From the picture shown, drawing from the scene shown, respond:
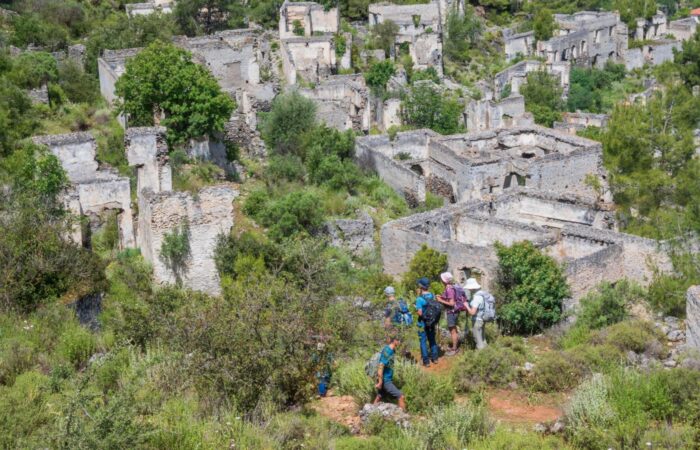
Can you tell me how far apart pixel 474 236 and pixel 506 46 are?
31203 mm

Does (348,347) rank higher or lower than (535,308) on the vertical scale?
higher

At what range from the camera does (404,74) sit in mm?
37062

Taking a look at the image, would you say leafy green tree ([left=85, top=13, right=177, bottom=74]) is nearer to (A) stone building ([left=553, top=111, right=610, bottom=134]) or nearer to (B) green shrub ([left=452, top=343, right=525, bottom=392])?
(A) stone building ([left=553, top=111, right=610, bottom=134])

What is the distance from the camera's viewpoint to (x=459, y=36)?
45.4 metres

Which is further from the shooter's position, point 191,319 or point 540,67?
point 540,67

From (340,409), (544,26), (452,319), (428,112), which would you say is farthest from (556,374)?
(544,26)

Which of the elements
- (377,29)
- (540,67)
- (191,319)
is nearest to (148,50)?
(191,319)

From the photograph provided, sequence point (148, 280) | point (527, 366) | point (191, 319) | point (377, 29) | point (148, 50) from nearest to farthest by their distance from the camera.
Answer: point (191, 319)
point (527, 366)
point (148, 280)
point (148, 50)
point (377, 29)

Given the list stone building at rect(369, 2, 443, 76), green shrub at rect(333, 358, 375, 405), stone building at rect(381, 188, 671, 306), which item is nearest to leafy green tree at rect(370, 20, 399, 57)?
stone building at rect(369, 2, 443, 76)

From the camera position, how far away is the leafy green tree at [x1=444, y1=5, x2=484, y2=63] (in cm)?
4441

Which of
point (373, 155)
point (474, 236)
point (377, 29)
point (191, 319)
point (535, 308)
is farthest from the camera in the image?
point (377, 29)

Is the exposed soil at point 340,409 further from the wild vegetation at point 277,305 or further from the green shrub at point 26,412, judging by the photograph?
the green shrub at point 26,412

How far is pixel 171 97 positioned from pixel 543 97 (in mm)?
20378

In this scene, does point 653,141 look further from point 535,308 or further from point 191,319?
point 191,319
